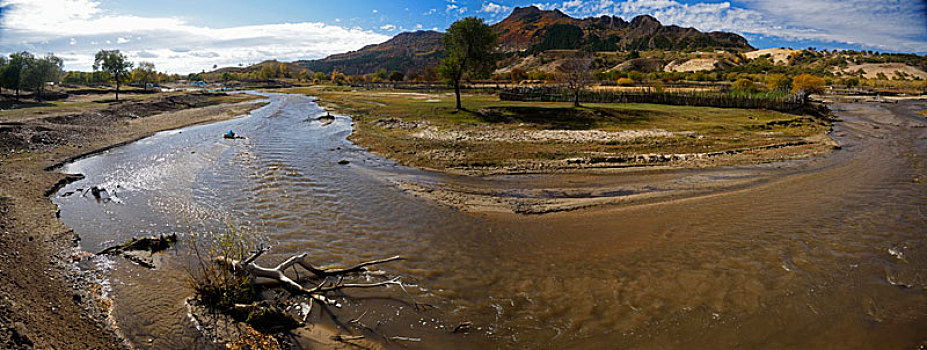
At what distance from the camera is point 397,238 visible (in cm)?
1076

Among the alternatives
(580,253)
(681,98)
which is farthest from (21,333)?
(681,98)

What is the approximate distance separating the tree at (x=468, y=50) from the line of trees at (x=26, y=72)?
42.6 meters

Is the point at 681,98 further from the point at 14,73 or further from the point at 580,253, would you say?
the point at 14,73

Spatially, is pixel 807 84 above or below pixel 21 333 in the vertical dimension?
above

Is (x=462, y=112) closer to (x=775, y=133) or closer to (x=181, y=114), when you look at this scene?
(x=775, y=133)

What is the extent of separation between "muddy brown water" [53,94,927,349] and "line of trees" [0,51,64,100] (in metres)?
36.2

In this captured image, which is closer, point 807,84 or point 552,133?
point 552,133

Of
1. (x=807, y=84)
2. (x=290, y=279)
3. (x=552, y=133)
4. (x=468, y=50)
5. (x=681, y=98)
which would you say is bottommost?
(x=290, y=279)

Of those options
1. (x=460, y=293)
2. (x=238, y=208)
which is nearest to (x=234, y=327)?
(x=460, y=293)

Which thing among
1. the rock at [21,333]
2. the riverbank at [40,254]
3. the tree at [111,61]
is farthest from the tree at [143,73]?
the rock at [21,333]

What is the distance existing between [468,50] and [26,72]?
151 feet

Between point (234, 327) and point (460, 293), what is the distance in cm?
398

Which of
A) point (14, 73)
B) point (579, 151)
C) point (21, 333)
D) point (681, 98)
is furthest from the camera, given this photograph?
point (681, 98)

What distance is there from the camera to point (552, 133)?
25328 millimetres
